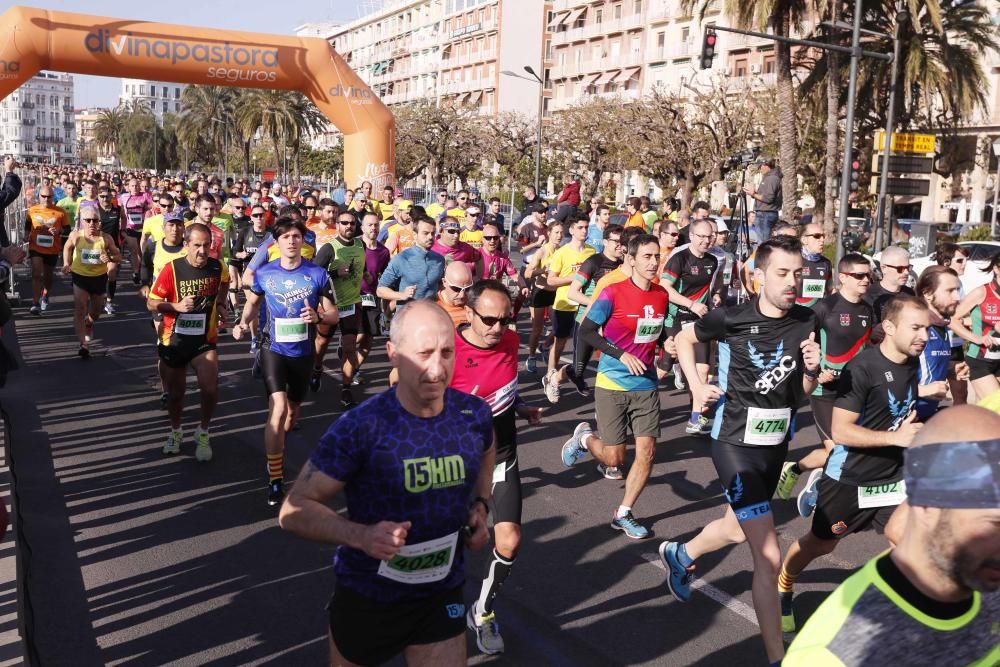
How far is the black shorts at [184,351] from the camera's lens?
26.0 ft

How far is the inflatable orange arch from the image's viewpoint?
65.7 feet

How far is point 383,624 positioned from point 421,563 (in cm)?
23

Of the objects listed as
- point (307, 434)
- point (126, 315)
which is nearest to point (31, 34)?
point (126, 315)

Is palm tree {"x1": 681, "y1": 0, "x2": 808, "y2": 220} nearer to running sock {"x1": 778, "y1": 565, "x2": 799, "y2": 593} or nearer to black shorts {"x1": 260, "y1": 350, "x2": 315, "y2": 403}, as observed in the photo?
black shorts {"x1": 260, "y1": 350, "x2": 315, "y2": 403}

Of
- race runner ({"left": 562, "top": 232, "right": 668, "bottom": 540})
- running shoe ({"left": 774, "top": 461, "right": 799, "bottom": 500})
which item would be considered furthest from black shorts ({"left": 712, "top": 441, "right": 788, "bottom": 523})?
running shoe ({"left": 774, "top": 461, "right": 799, "bottom": 500})

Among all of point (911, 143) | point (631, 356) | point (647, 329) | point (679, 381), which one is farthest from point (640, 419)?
point (911, 143)

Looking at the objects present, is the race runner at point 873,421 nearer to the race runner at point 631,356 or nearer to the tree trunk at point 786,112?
the race runner at point 631,356

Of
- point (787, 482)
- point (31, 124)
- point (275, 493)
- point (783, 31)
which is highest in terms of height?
point (31, 124)

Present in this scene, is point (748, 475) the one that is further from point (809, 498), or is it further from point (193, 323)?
point (193, 323)

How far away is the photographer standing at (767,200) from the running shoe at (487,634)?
46.5 ft

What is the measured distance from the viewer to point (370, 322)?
36.1 ft

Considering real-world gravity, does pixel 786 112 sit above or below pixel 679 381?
above

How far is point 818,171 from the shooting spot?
3503 cm

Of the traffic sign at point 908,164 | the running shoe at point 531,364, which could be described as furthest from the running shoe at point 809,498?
the traffic sign at point 908,164
